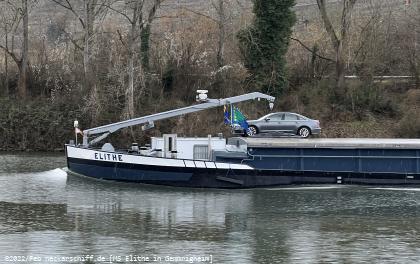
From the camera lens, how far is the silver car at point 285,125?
45.3 meters

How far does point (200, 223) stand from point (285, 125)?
17.1 meters

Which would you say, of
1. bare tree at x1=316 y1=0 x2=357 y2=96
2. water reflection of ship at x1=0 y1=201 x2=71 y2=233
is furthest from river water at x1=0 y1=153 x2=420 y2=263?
bare tree at x1=316 y1=0 x2=357 y2=96

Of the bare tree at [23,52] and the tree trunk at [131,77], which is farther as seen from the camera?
the bare tree at [23,52]

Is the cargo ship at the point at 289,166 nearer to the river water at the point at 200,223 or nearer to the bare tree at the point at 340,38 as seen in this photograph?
the river water at the point at 200,223

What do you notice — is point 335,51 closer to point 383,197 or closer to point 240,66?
point 240,66

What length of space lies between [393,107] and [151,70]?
16850 millimetres

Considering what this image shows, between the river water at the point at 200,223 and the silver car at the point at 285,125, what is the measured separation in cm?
891

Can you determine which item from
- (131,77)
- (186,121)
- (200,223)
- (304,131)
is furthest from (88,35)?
(200,223)

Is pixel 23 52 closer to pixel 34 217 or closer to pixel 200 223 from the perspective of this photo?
pixel 34 217

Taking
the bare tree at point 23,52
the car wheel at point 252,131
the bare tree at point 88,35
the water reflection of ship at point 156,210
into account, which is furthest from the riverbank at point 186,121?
the water reflection of ship at point 156,210

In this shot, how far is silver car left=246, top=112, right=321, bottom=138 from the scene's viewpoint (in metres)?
45.3

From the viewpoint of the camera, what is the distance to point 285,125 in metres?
45.4

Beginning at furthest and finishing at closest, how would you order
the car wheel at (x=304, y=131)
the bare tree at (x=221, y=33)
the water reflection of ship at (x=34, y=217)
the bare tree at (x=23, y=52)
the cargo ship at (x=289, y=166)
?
the bare tree at (x=23, y=52)
the bare tree at (x=221, y=33)
the car wheel at (x=304, y=131)
the cargo ship at (x=289, y=166)
the water reflection of ship at (x=34, y=217)

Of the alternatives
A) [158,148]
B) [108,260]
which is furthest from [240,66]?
[108,260]
